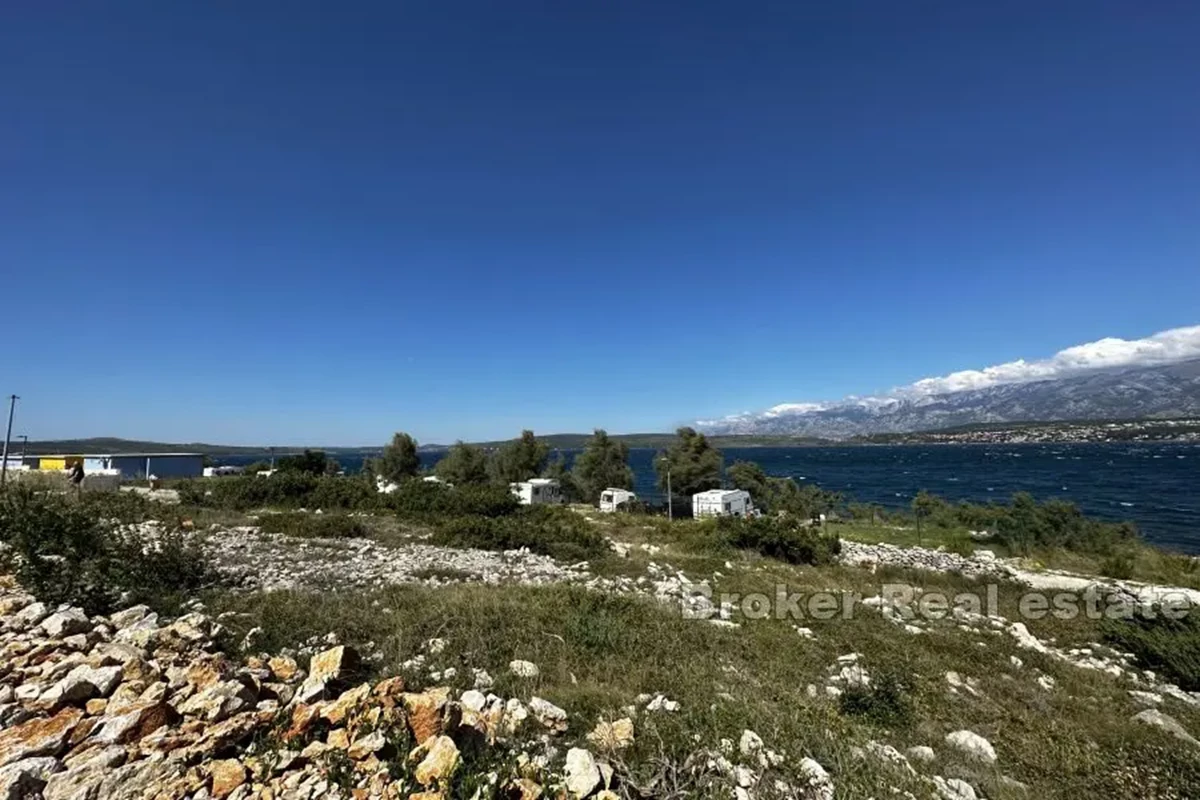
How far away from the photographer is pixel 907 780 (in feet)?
16.2

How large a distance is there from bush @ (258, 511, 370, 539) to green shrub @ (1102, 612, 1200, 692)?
1979 cm

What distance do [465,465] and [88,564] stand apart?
136 feet

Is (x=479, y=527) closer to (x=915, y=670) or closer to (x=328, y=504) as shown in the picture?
(x=328, y=504)

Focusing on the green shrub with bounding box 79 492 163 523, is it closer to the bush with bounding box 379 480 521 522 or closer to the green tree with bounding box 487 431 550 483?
the bush with bounding box 379 480 521 522

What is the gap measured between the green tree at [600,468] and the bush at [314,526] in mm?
31553

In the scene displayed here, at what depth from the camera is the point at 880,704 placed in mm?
6750

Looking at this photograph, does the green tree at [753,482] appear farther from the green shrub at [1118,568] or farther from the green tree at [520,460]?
the green shrub at [1118,568]

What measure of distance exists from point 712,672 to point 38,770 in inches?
257

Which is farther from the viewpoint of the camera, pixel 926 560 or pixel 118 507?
pixel 926 560

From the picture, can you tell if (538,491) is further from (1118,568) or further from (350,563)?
(1118,568)

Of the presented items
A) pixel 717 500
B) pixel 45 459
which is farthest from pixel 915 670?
pixel 45 459

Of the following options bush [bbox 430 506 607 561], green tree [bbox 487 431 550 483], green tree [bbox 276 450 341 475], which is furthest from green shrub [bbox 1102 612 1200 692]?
green tree [bbox 276 450 341 475]

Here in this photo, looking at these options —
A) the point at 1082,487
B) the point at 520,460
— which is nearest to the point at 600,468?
the point at 520,460

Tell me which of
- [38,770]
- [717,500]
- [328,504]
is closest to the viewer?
[38,770]
